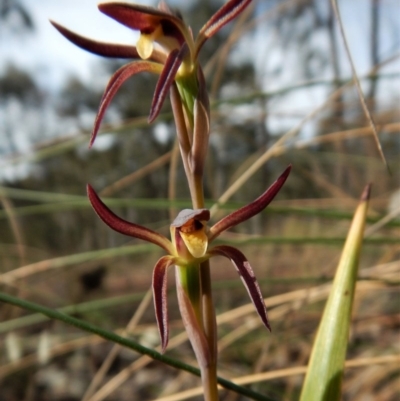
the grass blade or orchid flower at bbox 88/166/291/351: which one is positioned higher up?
orchid flower at bbox 88/166/291/351

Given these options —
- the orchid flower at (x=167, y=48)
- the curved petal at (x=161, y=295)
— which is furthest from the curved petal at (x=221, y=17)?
the curved petal at (x=161, y=295)

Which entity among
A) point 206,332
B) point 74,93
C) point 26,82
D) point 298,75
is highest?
point 26,82

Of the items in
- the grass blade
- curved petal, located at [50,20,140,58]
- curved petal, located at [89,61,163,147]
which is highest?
curved petal, located at [50,20,140,58]

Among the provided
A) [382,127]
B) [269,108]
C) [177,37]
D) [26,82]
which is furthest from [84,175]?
[177,37]

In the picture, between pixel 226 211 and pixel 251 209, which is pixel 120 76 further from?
pixel 226 211

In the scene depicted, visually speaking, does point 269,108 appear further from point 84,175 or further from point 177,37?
point 84,175

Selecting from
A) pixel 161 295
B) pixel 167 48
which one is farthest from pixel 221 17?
pixel 161 295

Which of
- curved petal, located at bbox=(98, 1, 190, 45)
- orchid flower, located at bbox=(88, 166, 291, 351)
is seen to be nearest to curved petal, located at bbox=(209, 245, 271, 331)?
orchid flower, located at bbox=(88, 166, 291, 351)

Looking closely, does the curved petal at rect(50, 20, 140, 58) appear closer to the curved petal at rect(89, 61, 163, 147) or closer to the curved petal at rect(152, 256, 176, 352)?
the curved petal at rect(89, 61, 163, 147)
